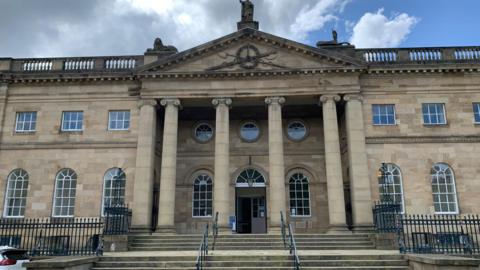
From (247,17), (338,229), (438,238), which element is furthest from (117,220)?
(438,238)

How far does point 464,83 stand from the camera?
941 inches

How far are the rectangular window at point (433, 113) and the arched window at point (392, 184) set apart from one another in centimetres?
330

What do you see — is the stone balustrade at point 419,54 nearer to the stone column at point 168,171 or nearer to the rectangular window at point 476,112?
the rectangular window at point 476,112

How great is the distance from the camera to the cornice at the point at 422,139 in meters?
23.1

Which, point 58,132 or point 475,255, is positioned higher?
point 58,132

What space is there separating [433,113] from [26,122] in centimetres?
2358

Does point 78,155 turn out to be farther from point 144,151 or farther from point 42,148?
point 144,151

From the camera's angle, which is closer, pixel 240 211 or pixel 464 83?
pixel 464 83

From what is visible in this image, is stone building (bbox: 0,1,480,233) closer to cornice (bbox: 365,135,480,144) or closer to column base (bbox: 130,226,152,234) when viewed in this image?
cornice (bbox: 365,135,480,144)

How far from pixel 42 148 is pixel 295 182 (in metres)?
15.0

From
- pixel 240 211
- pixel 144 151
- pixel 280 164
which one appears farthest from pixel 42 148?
pixel 280 164

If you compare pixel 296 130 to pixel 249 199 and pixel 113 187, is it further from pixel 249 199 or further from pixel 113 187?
pixel 113 187

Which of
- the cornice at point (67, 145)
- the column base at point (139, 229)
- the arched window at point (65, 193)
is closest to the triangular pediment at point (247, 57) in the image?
the cornice at point (67, 145)

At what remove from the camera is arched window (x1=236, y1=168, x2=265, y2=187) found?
2580 cm
